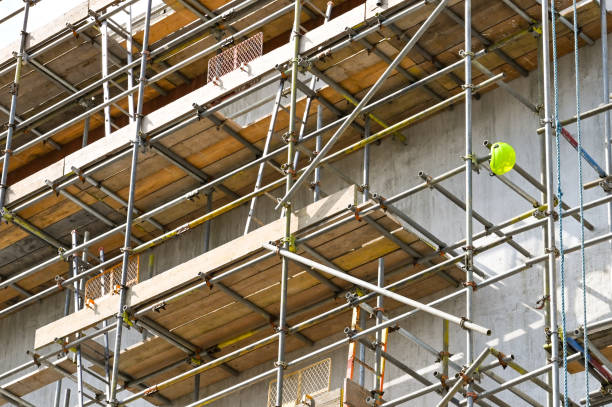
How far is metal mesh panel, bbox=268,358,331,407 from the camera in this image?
21281mm

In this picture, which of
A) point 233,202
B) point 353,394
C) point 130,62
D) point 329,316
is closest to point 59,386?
point 130,62

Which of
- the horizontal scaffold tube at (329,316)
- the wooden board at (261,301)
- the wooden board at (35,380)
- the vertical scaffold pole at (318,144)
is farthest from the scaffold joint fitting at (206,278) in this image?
the wooden board at (35,380)

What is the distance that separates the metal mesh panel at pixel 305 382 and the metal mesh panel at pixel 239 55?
17.1 feet

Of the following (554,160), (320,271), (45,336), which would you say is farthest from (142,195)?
(554,160)

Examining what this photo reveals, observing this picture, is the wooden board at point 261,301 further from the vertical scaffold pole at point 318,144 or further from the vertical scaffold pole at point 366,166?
the vertical scaffold pole at point 318,144

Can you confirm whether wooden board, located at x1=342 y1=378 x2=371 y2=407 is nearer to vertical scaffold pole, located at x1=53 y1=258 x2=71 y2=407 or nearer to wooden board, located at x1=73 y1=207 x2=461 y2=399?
wooden board, located at x1=73 y1=207 x2=461 y2=399

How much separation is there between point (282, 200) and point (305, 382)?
299cm

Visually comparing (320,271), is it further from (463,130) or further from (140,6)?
(140,6)

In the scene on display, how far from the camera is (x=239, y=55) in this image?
24750mm

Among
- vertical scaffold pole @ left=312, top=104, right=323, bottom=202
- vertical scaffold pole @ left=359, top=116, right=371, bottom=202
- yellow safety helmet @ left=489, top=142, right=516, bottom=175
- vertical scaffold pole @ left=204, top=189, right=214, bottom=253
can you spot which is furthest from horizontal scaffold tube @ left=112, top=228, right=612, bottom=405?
vertical scaffold pole @ left=204, top=189, right=214, bottom=253

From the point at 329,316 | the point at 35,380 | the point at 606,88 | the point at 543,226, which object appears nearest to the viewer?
the point at 543,226

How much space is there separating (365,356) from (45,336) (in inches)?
191

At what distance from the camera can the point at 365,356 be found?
21.8 m

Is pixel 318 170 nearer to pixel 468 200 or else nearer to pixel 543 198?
pixel 543 198
